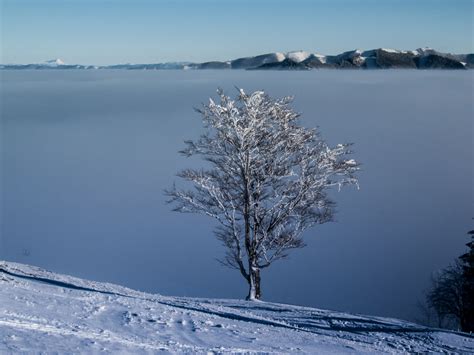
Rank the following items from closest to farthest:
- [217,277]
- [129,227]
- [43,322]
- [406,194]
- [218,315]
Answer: [43,322]
[218,315]
[217,277]
[129,227]
[406,194]

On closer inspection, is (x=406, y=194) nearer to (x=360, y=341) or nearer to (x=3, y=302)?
(x=360, y=341)

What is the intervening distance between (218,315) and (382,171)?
29260 mm

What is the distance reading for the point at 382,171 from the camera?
36.8 metres

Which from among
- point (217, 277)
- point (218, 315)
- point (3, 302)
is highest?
point (3, 302)

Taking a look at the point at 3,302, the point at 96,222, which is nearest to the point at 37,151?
the point at 96,222

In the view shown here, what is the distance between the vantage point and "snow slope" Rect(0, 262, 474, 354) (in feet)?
21.8

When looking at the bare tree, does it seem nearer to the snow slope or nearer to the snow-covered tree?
the snow-covered tree

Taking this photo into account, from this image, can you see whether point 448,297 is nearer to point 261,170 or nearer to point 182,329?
point 261,170

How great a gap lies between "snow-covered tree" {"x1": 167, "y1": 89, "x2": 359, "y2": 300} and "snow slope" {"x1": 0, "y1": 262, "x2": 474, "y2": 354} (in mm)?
3559

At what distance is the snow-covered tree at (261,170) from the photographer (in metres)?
14.4

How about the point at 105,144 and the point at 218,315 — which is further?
the point at 105,144

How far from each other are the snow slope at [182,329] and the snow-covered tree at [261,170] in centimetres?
356

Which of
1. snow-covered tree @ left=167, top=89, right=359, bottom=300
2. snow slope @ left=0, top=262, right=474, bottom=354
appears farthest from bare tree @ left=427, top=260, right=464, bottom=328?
snow slope @ left=0, top=262, right=474, bottom=354

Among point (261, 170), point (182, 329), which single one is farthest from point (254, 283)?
point (182, 329)
